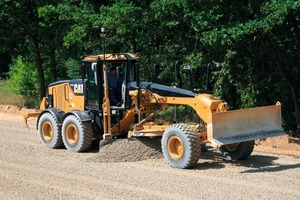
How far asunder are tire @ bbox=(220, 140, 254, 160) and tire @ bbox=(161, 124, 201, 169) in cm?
128

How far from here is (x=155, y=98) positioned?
11.7m

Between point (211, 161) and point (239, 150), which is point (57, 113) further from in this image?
point (239, 150)

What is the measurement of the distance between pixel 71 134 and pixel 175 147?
124 inches

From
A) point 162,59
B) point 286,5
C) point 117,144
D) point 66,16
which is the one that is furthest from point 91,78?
point 66,16

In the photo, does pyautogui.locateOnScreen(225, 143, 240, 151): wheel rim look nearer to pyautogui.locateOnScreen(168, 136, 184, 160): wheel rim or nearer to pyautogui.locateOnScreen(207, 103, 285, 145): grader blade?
pyautogui.locateOnScreen(207, 103, 285, 145): grader blade

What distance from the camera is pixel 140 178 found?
9.56m

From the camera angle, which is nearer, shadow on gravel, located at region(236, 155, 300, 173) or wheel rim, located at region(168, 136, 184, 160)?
shadow on gravel, located at region(236, 155, 300, 173)

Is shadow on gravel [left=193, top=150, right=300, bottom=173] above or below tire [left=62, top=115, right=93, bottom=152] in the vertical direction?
below

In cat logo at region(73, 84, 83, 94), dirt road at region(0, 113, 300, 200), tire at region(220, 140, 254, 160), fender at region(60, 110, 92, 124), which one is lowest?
dirt road at region(0, 113, 300, 200)

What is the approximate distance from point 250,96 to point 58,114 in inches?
298

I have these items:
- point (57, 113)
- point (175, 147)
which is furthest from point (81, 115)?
point (175, 147)

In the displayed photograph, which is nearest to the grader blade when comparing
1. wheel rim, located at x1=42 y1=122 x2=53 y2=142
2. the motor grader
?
the motor grader

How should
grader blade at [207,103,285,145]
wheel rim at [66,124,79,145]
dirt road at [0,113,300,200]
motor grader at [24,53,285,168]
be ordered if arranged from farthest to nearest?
1. wheel rim at [66,124,79,145]
2. motor grader at [24,53,285,168]
3. grader blade at [207,103,285,145]
4. dirt road at [0,113,300,200]

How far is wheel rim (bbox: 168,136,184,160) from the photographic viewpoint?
10.5m
